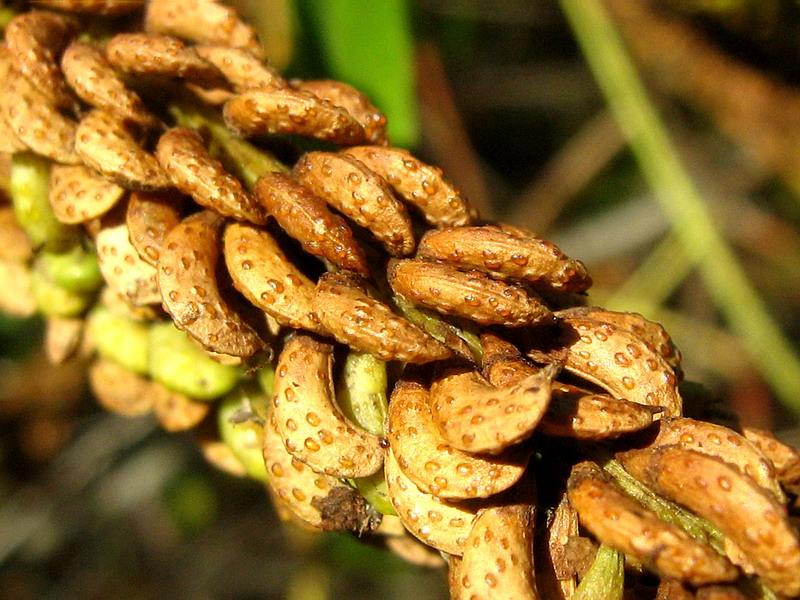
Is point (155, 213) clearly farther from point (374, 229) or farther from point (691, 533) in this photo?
point (691, 533)

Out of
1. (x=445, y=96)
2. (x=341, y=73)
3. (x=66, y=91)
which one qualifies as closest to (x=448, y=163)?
(x=445, y=96)

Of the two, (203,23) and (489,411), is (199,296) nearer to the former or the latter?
(489,411)

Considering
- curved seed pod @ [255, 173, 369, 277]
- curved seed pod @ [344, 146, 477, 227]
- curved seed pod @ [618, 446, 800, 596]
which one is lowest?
curved seed pod @ [255, 173, 369, 277]

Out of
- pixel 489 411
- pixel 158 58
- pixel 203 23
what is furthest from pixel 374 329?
pixel 203 23

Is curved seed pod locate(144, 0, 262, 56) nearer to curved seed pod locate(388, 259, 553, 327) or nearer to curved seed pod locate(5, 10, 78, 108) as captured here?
curved seed pod locate(5, 10, 78, 108)

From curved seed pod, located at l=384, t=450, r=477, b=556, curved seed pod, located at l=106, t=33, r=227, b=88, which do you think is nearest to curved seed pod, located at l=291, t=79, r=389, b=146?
curved seed pod, located at l=106, t=33, r=227, b=88

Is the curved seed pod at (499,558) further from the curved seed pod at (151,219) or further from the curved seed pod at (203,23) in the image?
the curved seed pod at (203,23)
